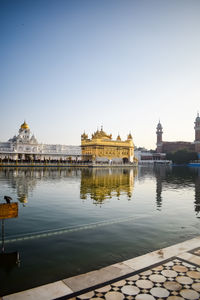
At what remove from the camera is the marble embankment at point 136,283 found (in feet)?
16.4

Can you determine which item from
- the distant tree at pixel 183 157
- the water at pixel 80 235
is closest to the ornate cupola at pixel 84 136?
the distant tree at pixel 183 157

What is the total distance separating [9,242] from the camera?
8664 millimetres

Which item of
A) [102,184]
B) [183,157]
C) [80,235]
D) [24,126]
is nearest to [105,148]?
[24,126]

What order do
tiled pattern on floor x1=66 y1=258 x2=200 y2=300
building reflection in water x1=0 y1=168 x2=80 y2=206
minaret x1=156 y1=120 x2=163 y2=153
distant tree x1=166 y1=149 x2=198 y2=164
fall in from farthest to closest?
minaret x1=156 y1=120 x2=163 y2=153, distant tree x1=166 y1=149 x2=198 y2=164, building reflection in water x1=0 y1=168 x2=80 y2=206, tiled pattern on floor x1=66 y1=258 x2=200 y2=300

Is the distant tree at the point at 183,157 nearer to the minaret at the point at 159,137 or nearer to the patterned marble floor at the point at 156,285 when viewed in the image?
the minaret at the point at 159,137

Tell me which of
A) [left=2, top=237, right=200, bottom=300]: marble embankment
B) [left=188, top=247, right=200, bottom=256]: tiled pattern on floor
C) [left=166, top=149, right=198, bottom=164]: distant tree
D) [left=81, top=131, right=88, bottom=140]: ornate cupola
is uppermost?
[left=81, top=131, right=88, bottom=140]: ornate cupola

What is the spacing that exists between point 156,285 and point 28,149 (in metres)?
99.1

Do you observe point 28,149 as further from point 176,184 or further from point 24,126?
point 176,184

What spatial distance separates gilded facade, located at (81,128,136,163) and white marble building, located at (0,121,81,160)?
5025 millimetres

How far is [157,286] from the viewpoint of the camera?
534cm

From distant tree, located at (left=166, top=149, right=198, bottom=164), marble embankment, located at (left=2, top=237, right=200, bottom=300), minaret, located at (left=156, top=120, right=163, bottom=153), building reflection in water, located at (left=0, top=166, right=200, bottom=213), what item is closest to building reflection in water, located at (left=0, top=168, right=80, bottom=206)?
building reflection in water, located at (left=0, top=166, right=200, bottom=213)

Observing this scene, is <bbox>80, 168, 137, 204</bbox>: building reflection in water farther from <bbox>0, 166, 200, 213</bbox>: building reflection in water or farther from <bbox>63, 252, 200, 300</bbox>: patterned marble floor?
<bbox>63, 252, 200, 300</bbox>: patterned marble floor

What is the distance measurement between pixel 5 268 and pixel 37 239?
2.36 metres

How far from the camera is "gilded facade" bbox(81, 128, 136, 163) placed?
4018 inches
